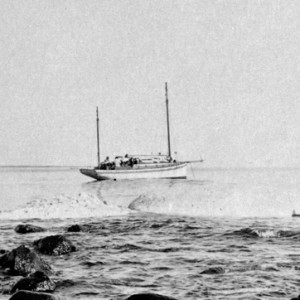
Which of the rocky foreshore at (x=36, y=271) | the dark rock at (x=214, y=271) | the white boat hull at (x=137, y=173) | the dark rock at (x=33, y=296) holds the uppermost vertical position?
the dark rock at (x=33, y=296)

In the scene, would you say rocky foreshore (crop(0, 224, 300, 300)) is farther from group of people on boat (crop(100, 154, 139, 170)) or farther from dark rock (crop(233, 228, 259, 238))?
group of people on boat (crop(100, 154, 139, 170))

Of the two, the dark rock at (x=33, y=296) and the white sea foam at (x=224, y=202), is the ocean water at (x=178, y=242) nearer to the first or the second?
the white sea foam at (x=224, y=202)

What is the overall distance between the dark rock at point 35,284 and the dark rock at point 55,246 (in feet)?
11.8

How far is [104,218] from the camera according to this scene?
20.0 meters

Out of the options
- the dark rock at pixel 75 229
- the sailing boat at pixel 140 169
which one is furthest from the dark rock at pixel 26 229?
the sailing boat at pixel 140 169

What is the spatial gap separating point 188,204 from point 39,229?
8.34 metres

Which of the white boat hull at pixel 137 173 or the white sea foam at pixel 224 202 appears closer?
the white sea foam at pixel 224 202

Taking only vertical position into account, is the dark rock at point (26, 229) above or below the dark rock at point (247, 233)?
above

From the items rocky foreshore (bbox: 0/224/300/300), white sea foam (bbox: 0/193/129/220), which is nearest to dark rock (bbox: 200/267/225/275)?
rocky foreshore (bbox: 0/224/300/300)

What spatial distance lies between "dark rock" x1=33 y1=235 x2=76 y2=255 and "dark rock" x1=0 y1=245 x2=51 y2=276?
1.92m

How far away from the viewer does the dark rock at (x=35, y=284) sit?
8.42 m

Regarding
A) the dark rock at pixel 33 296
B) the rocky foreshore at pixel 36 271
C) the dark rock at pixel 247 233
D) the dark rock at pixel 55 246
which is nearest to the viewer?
the dark rock at pixel 33 296

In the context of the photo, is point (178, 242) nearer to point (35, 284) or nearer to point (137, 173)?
point (35, 284)

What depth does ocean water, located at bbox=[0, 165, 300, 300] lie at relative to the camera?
29.0 feet
